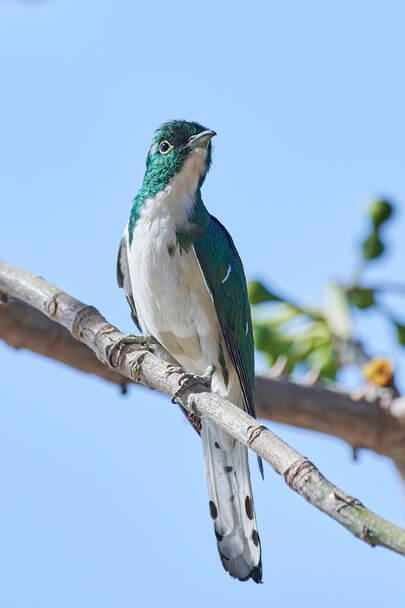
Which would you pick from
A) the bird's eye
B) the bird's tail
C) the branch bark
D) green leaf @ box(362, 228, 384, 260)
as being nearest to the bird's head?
the bird's eye

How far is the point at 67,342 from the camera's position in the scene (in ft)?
19.6

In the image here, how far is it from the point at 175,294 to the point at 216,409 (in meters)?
1.92

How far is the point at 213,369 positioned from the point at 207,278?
1.80 feet

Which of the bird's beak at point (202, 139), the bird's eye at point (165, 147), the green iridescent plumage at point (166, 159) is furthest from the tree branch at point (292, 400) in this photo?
the bird's beak at point (202, 139)

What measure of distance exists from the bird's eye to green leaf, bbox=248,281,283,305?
175 cm

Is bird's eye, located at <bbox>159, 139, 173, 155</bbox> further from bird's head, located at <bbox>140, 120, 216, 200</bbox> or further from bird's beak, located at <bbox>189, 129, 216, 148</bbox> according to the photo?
bird's beak, located at <bbox>189, 129, 216, 148</bbox>

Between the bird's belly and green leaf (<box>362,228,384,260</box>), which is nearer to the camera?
the bird's belly

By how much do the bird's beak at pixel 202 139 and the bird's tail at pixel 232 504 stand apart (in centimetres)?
169

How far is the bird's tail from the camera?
4.72 meters

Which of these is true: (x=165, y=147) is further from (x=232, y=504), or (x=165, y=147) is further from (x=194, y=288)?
(x=232, y=504)

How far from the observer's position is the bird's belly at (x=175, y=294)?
5.35 meters

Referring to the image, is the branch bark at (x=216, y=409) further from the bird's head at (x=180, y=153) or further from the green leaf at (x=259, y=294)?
the green leaf at (x=259, y=294)

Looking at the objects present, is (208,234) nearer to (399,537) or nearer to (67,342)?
(67,342)

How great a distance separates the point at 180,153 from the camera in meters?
5.52
